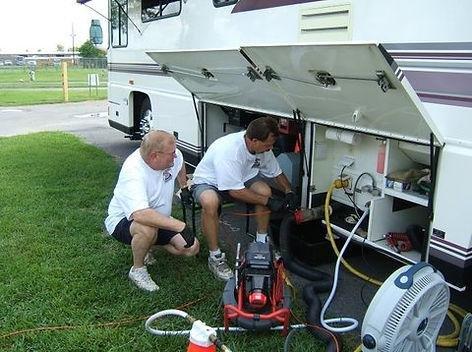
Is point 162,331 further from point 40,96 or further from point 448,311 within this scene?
point 40,96

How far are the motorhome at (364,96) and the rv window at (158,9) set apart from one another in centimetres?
21

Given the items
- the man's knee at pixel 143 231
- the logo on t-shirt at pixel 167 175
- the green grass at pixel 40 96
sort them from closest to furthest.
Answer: the man's knee at pixel 143 231
the logo on t-shirt at pixel 167 175
the green grass at pixel 40 96

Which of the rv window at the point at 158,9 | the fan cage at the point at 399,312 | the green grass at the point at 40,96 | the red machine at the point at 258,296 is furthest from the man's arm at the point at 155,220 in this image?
the green grass at the point at 40,96

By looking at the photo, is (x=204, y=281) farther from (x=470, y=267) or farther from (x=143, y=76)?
(x=143, y=76)

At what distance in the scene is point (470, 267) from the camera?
8.89 ft

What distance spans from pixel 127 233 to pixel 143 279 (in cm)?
32

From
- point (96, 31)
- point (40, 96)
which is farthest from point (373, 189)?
point (40, 96)

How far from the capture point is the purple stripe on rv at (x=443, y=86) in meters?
2.51

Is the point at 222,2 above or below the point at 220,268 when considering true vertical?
above

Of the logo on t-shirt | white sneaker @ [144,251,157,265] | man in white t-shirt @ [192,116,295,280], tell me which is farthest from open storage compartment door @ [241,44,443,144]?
white sneaker @ [144,251,157,265]

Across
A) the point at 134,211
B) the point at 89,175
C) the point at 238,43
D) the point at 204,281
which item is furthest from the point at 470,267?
the point at 89,175

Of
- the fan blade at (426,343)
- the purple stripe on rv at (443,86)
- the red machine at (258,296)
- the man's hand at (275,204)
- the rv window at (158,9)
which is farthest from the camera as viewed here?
the rv window at (158,9)

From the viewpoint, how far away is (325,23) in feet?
10.7

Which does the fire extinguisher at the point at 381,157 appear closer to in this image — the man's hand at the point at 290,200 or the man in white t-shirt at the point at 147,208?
the man's hand at the point at 290,200
